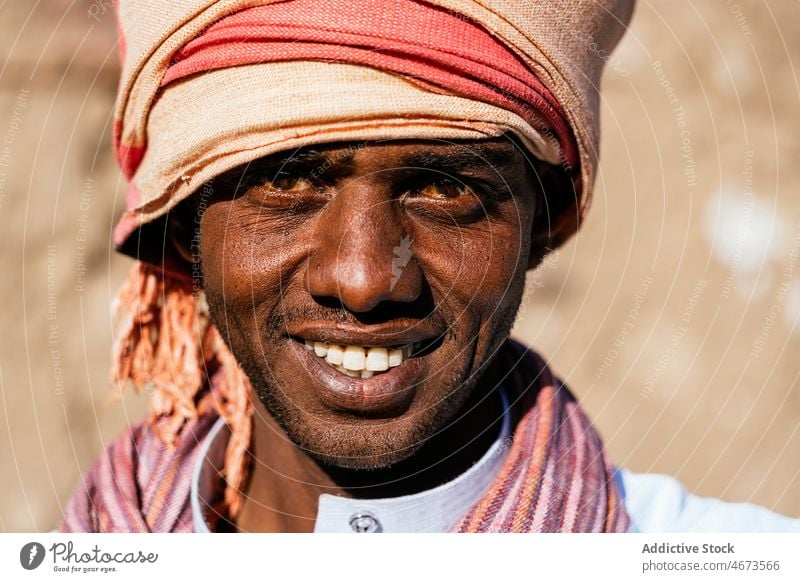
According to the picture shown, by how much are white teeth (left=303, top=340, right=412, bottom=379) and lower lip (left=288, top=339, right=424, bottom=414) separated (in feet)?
0.04

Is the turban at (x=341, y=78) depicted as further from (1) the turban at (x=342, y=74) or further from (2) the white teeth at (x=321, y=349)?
(2) the white teeth at (x=321, y=349)

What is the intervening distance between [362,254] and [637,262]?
11.0 feet

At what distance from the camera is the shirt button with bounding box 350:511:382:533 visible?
77.1 inches

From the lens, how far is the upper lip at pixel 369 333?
1.73 m

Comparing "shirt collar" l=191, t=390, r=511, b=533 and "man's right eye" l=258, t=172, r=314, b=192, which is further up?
"man's right eye" l=258, t=172, r=314, b=192

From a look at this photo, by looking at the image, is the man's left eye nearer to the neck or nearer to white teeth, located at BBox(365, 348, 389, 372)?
white teeth, located at BBox(365, 348, 389, 372)

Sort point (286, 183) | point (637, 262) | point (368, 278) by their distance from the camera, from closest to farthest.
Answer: point (368, 278) < point (286, 183) < point (637, 262)

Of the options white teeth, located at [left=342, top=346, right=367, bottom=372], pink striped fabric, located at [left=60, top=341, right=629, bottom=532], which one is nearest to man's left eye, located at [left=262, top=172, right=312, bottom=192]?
white teeth, located at [left=342, top=346, right=367, bottom=372]

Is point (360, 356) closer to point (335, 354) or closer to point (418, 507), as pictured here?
point (335, 354)

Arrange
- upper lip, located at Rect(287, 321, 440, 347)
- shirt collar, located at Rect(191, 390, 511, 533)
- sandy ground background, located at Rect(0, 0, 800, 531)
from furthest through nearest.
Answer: sandy ground background, located at Rect(0, 0, 800, 531)
shirt collar, located at Rect(191, 390, 511, 533)
upper lip, located at Rect(287, 321, 440, 347)

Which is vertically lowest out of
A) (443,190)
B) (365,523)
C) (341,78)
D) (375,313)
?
(365,523)

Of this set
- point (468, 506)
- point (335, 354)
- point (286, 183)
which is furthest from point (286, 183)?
point (468, 506)

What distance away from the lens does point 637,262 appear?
4.72 metres

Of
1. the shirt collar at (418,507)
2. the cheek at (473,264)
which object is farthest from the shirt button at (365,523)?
the cheek at (473,264)
